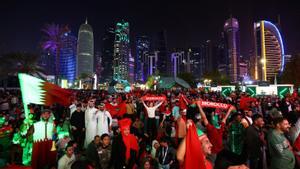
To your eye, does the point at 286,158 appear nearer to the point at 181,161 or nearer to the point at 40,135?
the point at 181,161

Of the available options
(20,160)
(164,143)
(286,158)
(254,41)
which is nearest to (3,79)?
(20,160)

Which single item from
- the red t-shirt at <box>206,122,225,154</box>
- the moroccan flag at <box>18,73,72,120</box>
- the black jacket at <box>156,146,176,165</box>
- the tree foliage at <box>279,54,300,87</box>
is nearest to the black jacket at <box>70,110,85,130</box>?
the moroccan flag at <box>18,73,72,120</box>

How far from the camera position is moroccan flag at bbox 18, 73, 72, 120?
21.3 feet

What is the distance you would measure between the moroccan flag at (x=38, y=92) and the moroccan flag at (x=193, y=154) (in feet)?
16.1

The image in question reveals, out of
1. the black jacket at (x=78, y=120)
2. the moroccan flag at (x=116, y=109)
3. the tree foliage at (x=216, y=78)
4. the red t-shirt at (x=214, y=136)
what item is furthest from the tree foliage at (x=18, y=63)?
the tree foliage at (x=216, y=78)

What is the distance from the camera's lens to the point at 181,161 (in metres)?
2.98

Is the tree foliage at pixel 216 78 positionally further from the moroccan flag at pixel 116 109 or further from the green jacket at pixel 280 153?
the green jacket at pixel 280 153

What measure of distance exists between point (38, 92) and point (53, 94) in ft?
1.57

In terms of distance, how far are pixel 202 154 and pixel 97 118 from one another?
6401 mm

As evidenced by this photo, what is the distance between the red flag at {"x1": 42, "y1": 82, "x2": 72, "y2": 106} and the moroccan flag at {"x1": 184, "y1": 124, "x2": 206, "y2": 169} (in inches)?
204

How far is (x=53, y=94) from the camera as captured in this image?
7.27 metres

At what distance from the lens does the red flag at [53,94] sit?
279 inches

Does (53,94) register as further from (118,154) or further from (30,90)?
(118,154)

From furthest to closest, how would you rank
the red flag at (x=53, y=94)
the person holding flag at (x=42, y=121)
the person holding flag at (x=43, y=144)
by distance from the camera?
1. the red flag at (x=53, y=94)
2. the person holding flag at (x=43, y=144)
3. the person holding flag at (x=42, y=121)
